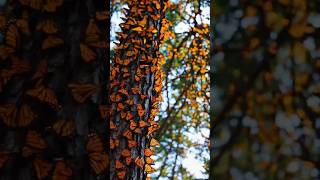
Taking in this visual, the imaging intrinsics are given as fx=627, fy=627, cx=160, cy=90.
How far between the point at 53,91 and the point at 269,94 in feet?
3.37

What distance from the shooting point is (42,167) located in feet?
9.72

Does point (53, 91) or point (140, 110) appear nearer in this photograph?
point (53, 91)

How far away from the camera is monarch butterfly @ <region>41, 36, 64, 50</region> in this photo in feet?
9.93

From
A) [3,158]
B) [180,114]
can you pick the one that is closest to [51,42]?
[3,158]

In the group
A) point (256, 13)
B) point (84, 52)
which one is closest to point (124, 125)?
point (84, 52)

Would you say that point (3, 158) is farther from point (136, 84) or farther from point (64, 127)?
point (136, 84)

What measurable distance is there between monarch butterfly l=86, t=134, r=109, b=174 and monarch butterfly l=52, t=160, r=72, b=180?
0.12 m

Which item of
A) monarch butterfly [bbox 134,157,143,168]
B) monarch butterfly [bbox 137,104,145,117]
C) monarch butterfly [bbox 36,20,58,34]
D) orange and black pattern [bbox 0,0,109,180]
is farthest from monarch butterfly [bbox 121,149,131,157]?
monarch butterfly [bbox 36,20,58,34]

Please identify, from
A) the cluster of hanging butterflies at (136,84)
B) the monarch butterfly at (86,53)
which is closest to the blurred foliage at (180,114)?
the cluster of hanging butterflies at (136,84)

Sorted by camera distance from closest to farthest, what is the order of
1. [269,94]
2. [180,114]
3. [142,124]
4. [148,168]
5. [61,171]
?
[269,94]
[61,171]
[142,124]
[148,168]
[180,114]

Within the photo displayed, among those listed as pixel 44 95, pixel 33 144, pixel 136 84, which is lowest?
pixel 33 144

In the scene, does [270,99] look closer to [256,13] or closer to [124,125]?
[256,13]

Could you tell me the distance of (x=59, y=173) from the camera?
116 inches

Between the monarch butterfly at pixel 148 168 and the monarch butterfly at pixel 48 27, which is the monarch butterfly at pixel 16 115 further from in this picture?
the monarch butterfly at pixel 148 168
